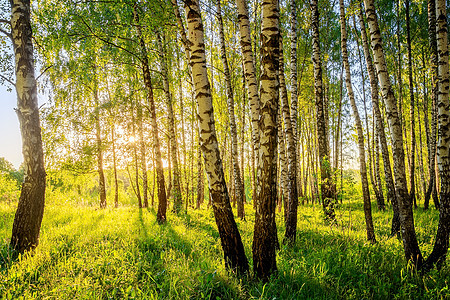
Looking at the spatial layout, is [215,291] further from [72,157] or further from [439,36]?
A: [72,157]

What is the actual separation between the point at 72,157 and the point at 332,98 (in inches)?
701

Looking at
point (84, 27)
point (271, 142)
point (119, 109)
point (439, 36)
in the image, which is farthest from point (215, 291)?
point (119, 109)

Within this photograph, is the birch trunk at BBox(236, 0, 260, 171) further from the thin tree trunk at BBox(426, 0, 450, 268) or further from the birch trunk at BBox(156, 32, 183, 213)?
the birch trunk at BBox(156, 32, 183, 213)

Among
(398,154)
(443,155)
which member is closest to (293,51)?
(398,154)

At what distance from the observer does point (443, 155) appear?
3.90 meters

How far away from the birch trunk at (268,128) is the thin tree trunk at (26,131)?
4.52 m

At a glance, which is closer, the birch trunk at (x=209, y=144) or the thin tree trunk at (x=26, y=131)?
the birch trunk at (x=209, y=144)

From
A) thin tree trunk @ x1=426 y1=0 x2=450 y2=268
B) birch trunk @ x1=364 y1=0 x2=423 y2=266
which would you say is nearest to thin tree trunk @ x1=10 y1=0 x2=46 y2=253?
birch trunk @ x1=364 y1=0 x2=423 y2=266

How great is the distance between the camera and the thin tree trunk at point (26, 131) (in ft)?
15.1

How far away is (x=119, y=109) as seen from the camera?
9430 millimetres

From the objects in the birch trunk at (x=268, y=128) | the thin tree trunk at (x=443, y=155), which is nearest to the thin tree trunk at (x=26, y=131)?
the birch trunk at (x=268, y=128)

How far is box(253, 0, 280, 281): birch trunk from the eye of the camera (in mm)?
3080

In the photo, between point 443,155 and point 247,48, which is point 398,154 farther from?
point 247,48

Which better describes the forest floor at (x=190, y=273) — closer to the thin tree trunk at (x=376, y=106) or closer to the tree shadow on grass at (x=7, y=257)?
the tree shadow on grass at (x=7, y=257)
